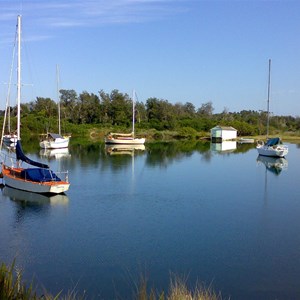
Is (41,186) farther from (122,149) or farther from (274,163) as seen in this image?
(122,149)

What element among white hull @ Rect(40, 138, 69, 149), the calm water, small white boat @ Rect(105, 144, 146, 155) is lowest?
small white boat @ Rect(105, 144, 146, 155)

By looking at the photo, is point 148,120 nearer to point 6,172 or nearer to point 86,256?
point 6,172

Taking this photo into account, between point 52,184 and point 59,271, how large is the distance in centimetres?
1084

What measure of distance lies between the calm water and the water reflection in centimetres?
806

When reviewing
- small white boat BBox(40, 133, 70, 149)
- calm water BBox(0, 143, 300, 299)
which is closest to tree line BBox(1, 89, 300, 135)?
small white boat BBox(40, 133, 70, 149)

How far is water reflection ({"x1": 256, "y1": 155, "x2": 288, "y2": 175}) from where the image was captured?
38781 mm

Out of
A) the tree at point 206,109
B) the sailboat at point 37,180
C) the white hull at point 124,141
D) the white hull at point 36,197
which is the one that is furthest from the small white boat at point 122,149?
the tree at point 206,109

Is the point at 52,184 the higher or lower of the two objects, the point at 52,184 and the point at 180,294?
the lower

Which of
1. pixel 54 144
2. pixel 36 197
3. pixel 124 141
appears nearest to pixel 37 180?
pixel 36 197

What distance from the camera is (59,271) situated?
498 inches

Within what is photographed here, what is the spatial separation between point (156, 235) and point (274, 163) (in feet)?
98.5

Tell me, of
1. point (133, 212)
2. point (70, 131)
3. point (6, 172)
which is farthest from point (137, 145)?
point (133, 212)

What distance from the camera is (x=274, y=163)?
43.7 m

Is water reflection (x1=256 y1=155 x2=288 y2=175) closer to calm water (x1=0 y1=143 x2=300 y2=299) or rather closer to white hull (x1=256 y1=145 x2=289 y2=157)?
white hull (x1=256 y1=145 x2=289 y2=157)
